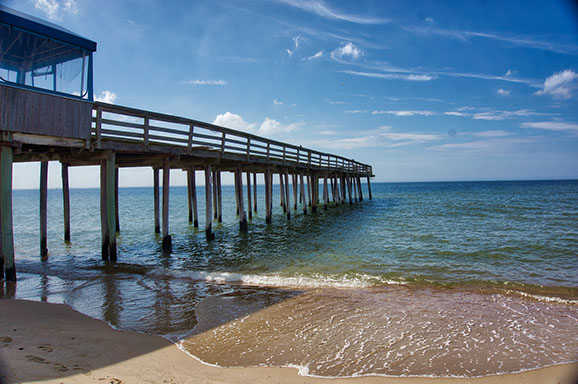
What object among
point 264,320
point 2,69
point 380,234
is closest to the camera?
point 264,320

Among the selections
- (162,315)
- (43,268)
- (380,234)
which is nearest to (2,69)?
(43,268)

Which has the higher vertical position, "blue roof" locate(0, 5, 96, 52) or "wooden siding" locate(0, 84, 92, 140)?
"blue roof" locate(0, 5, 96, 52)

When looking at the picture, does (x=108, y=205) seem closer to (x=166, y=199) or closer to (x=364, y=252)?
(x=166, y=199)

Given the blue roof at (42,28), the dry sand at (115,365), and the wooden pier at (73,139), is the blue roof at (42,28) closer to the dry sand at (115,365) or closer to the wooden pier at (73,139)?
the wooden pier at (73,139)

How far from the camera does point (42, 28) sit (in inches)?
311

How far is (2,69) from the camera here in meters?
7.23

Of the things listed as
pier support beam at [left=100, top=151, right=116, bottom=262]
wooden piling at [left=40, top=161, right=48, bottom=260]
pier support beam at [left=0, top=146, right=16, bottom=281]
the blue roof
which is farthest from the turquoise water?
the blue roof

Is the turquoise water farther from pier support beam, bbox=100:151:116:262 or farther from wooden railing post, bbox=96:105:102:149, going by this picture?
wooden railing post, bbox=96:105:102:149

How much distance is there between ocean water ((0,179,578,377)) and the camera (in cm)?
430

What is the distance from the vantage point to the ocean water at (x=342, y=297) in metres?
4.30

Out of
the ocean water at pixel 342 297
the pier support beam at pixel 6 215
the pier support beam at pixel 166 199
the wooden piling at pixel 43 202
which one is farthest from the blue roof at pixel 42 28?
the ocean water at pixel 342 297

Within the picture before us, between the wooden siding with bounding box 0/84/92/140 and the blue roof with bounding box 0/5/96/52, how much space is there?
5.38 feet

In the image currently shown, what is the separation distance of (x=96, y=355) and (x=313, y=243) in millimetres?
9807

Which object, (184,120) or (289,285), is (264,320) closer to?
(289,285)
